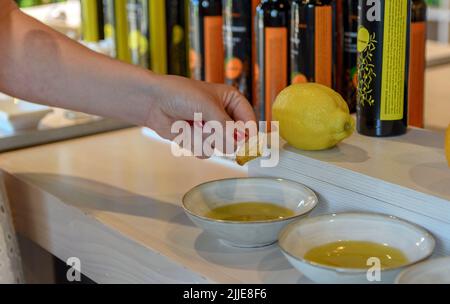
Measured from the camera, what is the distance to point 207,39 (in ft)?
5.38

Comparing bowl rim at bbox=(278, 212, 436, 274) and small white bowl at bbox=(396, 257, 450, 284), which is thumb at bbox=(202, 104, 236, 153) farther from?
small white bowl at bbox=(396, 257, 450, 284)

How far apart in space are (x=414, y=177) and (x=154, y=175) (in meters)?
0.54

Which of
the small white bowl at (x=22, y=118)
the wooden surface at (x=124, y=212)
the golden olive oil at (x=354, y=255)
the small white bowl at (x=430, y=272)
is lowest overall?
the wooden surface at (x=124, y=212)

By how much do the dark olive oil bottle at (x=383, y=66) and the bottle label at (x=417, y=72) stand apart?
28 cm

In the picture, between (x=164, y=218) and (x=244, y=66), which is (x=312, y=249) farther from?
(x=244, y=66)

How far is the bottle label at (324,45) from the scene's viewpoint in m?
1.37

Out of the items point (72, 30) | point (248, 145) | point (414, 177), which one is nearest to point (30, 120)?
point (72, 30)

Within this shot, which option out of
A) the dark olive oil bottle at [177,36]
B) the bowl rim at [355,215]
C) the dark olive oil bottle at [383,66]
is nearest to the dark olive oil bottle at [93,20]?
the dark olive oil bottle at [177,36]

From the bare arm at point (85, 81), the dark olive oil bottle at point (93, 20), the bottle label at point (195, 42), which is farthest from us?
the dark olive oil bottle at point (93, 20)

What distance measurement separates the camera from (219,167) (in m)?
1.44

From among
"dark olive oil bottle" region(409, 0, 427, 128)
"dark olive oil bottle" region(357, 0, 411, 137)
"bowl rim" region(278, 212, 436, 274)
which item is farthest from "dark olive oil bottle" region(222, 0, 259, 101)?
"bowl rim" region(278, 212, 436, 274)

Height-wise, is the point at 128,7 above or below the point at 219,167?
above

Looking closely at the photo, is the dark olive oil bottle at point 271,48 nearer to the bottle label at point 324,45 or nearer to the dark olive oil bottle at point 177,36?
the bottle label at point 324,45

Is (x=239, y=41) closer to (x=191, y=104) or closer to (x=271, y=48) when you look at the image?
(x=271, y=48)
